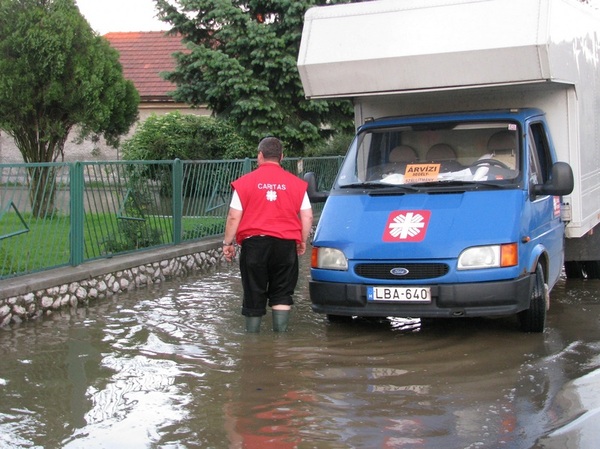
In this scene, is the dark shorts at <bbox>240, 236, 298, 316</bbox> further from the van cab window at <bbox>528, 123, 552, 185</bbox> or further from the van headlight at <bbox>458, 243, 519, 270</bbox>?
the van cab window at <bbox>528, 123, 552, 185</bbox>

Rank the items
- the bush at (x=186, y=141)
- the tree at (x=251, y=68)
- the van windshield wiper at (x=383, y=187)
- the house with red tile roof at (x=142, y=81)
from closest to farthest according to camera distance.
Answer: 1. the van windshield wiper at (x=383, y=187)
2. the tree at (x=251, y=68)
3. the bush at (x=186, y=141)
4. the house with red tile roof at (x=142, y=81)

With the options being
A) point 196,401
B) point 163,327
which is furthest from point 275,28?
point 196,401

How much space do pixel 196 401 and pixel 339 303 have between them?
2034 mm

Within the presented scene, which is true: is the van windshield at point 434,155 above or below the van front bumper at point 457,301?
above

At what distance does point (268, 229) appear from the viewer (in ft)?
24.5

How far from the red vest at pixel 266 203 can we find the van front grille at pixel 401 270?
72cm

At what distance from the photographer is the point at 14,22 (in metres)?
Result: 14.7

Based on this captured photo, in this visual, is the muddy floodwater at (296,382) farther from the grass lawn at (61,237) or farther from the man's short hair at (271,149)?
the man's short hair at (271,149)

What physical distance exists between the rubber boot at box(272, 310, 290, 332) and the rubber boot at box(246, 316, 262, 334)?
5.7 inches

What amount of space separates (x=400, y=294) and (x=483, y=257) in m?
0.74

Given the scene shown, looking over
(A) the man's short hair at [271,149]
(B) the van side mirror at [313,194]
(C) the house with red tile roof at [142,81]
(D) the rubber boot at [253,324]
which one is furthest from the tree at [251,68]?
(D) the rubber boot at [253,324]

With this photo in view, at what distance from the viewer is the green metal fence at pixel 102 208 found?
871 centimetres

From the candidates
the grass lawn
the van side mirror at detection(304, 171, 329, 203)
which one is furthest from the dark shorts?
the grass lawn

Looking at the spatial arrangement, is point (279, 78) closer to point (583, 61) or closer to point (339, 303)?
point (583, 61)
